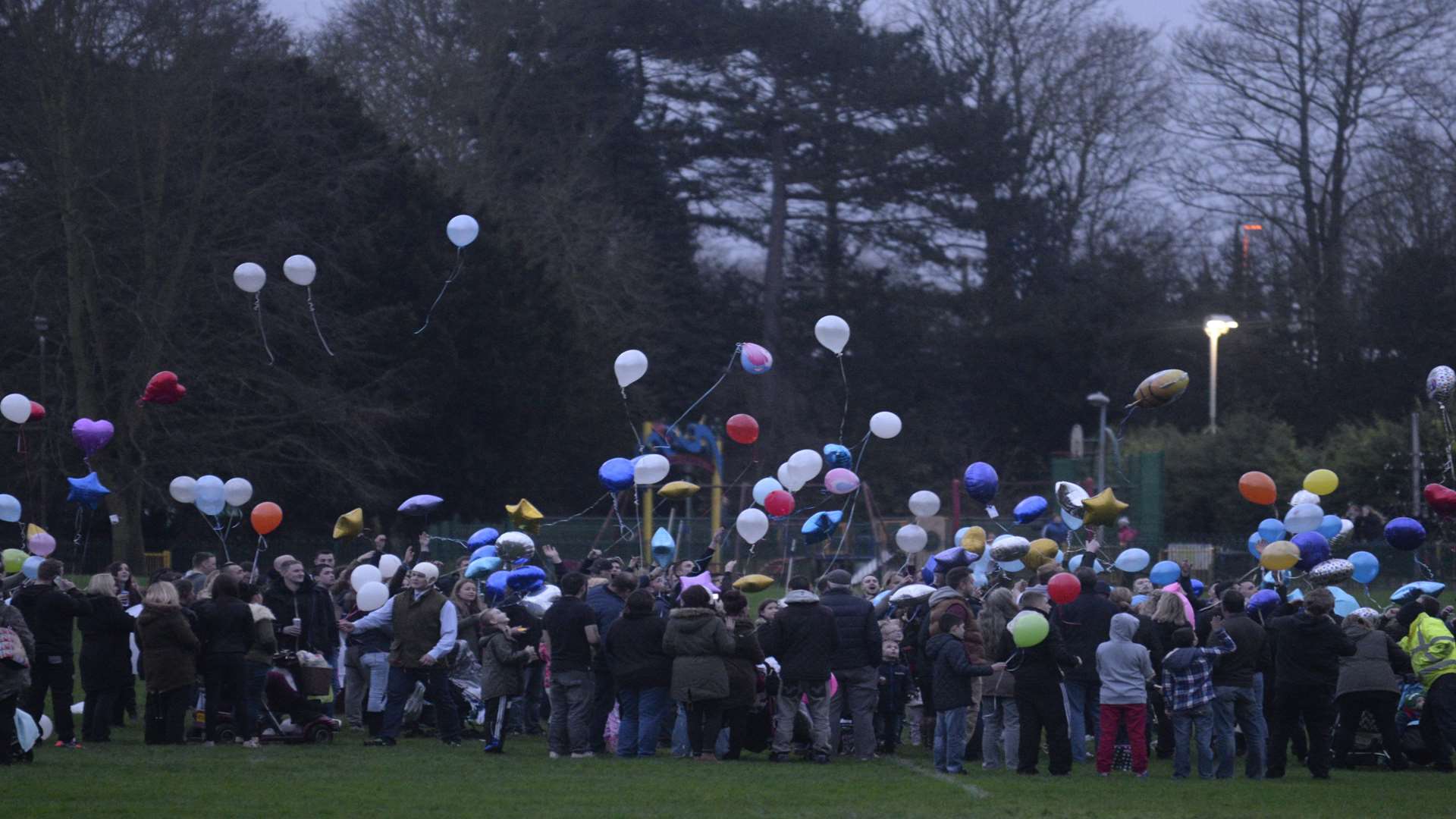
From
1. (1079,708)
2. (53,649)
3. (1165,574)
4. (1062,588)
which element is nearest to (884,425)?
(1165,574)

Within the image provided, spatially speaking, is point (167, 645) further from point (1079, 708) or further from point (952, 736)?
point (1079, 708)

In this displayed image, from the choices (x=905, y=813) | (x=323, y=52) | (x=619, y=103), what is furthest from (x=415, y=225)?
(x=905, y=813)

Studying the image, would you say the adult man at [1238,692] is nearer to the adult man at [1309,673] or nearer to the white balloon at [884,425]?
the adult man at [1309,673]

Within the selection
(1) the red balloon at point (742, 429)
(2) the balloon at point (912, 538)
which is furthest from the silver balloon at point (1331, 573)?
(1) the red balloon at point (742, 429)

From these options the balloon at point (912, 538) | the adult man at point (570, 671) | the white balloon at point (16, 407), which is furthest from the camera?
the white balloon at point (16, 407)

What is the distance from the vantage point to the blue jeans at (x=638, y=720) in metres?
13.2

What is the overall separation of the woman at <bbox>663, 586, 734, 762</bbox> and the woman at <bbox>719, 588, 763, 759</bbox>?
89 mm

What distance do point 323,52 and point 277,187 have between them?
29.4 ft

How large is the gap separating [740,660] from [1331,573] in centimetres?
465

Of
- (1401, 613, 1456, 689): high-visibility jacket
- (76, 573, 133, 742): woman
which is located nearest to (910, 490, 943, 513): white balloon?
(1401, 613, 1456, 689): high-visibility jacket

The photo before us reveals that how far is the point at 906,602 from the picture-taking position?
1393 cm

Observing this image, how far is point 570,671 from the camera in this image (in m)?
13.2

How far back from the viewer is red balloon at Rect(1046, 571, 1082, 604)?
41.0ft

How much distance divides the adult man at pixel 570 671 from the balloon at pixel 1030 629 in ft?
10.8
